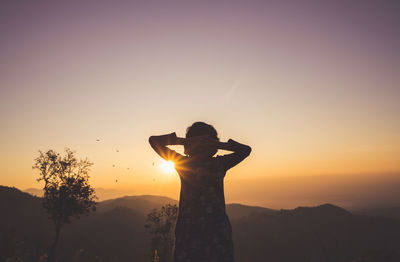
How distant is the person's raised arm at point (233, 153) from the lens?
3469mm

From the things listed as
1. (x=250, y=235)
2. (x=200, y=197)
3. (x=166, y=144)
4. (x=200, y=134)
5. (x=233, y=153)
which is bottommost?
(x=250, y=235)

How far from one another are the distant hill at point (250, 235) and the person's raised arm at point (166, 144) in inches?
1935

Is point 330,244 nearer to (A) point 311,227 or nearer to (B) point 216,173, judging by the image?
(A) point 311,227

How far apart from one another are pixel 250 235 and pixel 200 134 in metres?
94.6

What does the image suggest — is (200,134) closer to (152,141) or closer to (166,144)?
(166,144)

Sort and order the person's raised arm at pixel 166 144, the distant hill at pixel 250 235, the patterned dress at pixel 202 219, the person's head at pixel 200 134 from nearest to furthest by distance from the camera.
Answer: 1. the patterned dress at pixel 202 219
2. the person's head at pixel 200 134
3. the person's raised arm at pixel 166 144
4. the distant hill at pixel 250 235

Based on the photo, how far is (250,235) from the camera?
3354 inches

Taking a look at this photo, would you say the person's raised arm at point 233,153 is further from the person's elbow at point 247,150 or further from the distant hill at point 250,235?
the distant hill at point 250,235

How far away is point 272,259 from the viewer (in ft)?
→ 235

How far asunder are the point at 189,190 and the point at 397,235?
411 feet

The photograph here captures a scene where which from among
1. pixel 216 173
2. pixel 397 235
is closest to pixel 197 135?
pixel 216 173

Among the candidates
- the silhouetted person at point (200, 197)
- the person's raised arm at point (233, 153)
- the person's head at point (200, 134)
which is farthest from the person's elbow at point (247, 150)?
the person's head at point (200, 134)

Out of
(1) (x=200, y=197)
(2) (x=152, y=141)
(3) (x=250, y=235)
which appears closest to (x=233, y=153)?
(1) (x=200, y=197)

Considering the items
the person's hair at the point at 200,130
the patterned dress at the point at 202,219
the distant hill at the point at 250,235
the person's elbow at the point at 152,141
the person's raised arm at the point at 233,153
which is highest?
the person's hair at the point at 200,130
